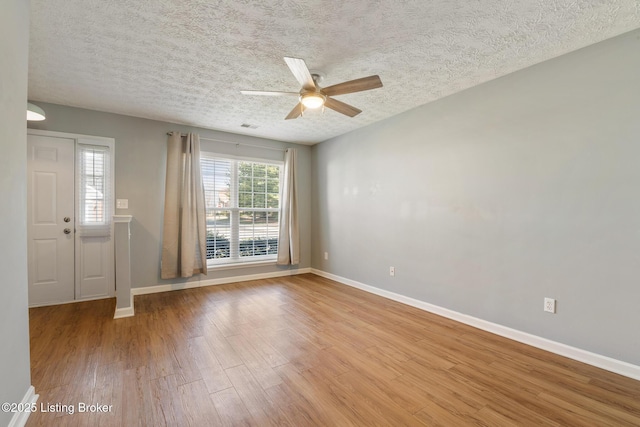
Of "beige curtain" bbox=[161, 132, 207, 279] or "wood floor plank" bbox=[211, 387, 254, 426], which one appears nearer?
"wood floor plank" bbox=[211, 387, 254, 426]

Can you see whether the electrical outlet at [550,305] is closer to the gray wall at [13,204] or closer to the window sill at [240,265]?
the gray wall at [13,204]

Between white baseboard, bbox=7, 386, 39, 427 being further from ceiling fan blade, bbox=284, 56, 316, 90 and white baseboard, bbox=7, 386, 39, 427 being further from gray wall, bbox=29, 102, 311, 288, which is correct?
ceiling fan blade, bbox=284, 56, 316, 90

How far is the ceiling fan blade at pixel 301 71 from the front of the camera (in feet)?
6.66

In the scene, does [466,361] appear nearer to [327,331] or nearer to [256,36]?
[327,331]

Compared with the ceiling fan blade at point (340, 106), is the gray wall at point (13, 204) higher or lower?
lower

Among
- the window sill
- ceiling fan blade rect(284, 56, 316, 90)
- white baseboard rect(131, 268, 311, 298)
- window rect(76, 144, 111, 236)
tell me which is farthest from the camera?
the window sill

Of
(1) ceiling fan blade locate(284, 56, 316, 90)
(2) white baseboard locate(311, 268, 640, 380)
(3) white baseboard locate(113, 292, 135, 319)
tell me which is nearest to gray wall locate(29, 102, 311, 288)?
(3) white baseboard locate(113, 292, 135, 319)

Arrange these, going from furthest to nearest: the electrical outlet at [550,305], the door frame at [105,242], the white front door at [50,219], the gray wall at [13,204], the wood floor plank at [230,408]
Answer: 1. the door frame at [105,242]
2. the white front door at [50,219]
3. the electrical outlet at [550,305]
4. the wood floor plank at [230,408]
5. the gray wall at [13,204]

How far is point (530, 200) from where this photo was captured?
2.60 m

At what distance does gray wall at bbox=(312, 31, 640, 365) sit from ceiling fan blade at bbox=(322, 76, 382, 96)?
4.80ft

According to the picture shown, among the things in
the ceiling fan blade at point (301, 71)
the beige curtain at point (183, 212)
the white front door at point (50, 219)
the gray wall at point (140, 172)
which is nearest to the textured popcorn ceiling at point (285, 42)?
the ceiling fan blade at point (301, 71)

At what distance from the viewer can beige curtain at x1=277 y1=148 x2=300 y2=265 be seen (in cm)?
521

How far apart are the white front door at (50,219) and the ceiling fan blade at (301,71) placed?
11.4 feet

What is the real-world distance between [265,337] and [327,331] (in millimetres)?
635
